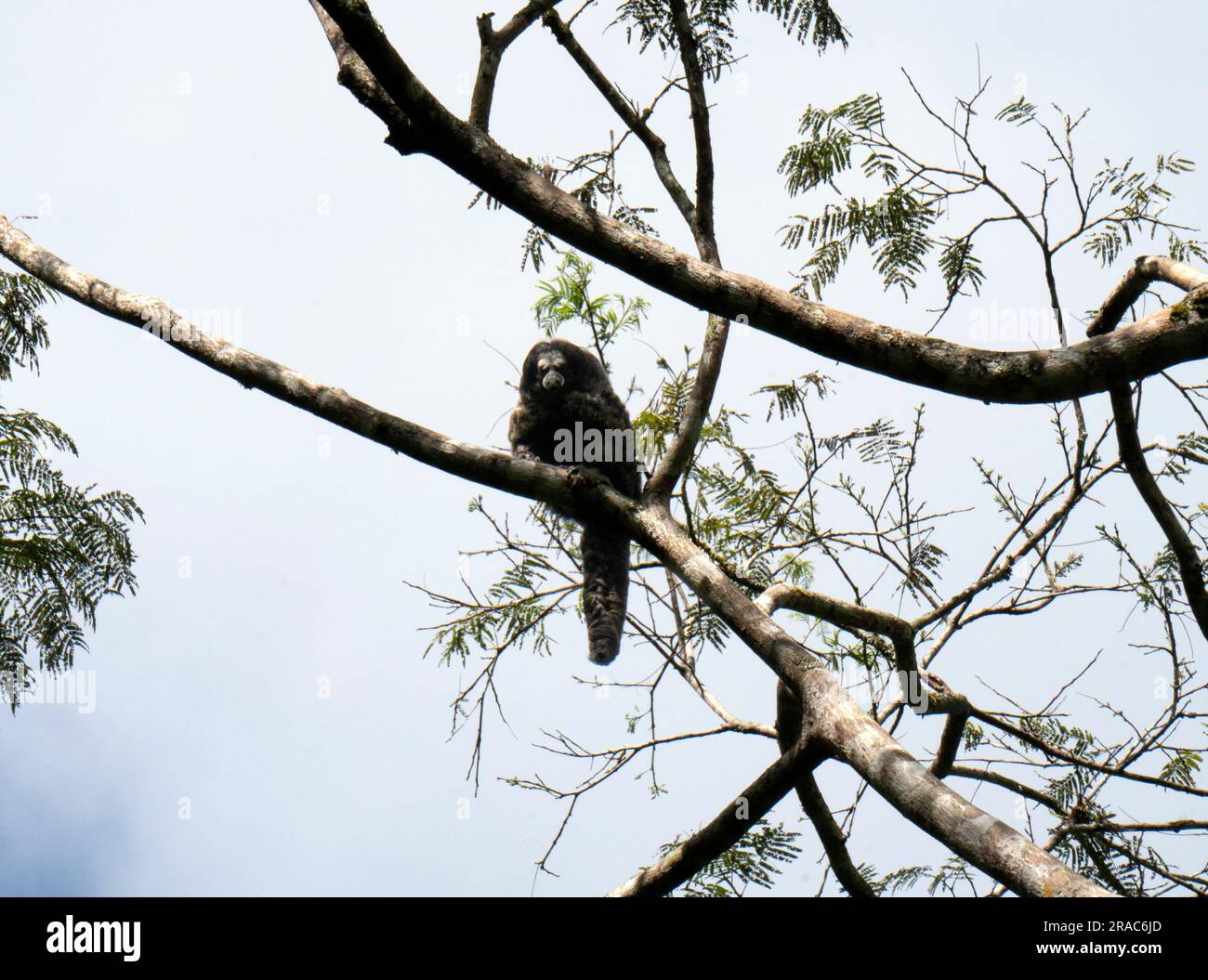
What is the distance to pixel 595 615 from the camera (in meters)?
5.75

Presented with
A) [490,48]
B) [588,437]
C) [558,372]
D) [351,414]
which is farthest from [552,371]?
[490,48]

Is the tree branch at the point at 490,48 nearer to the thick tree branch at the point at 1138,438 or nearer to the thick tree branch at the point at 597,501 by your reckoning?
the thick tree branch at the point at 597,501

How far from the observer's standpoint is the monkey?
577 centimetres

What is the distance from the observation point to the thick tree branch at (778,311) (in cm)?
291

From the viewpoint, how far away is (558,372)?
23.9ft

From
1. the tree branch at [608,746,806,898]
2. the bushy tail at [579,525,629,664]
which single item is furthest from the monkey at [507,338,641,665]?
the tree branch at [608,746,806,898]

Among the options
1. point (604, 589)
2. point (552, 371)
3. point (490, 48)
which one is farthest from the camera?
point (552, 371)

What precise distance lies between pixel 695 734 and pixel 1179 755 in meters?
2.66

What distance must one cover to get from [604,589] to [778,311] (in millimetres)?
2858

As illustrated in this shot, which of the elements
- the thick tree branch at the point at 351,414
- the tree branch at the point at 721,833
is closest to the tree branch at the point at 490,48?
the thick tree branch at the point at 351,414

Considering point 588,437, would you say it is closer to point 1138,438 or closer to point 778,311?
point 1138,438

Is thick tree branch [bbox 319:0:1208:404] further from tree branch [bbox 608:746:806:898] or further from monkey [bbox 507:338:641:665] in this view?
monkey [bbox 507:338:641:665]

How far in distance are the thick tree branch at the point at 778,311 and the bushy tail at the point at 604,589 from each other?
2.60 metres

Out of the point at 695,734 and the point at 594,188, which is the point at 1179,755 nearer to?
the point at 695,734
